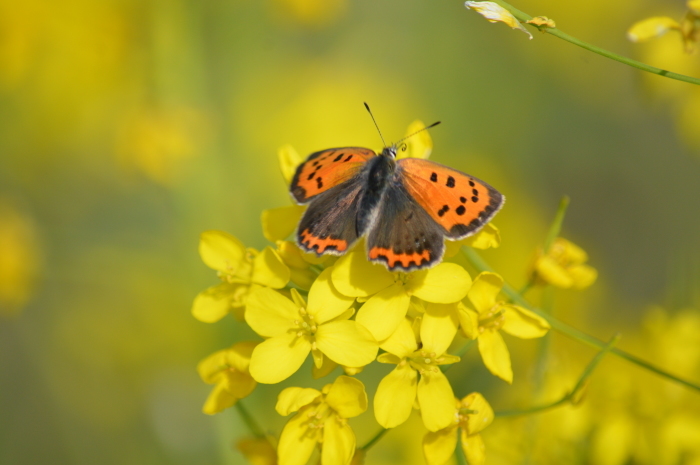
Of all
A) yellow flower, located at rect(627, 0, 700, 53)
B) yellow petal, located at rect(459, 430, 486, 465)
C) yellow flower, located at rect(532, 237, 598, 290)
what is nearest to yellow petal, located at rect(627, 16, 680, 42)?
yellow flower, located at rect(627, 0, 700, 53)

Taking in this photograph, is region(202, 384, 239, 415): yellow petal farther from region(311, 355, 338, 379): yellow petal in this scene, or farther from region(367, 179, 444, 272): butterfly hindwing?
region(367, 179, 444, 272): butterfly hindwing

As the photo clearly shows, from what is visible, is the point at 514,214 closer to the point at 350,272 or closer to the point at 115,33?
the point at 115,33

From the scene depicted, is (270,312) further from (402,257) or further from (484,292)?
Result: (484,292)

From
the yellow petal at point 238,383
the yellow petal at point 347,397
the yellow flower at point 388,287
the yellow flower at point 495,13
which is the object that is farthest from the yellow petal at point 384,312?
the yellow flower at point 495,13

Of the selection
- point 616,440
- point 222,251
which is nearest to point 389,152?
point 222,251

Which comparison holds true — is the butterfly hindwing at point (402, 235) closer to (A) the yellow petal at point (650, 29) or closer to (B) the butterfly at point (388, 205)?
(B) the butterfly at point (388, 205)
